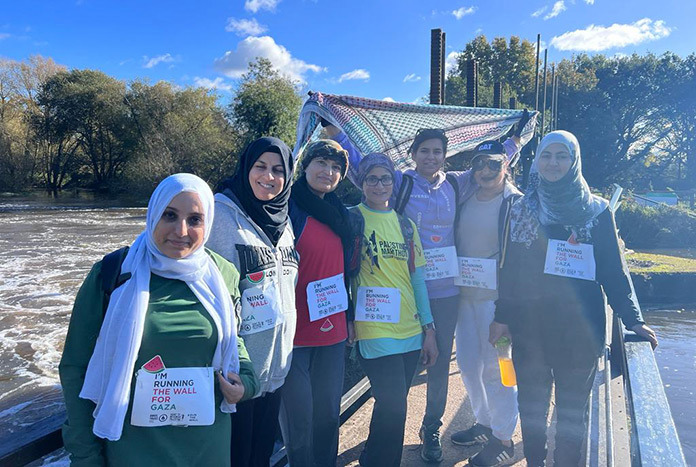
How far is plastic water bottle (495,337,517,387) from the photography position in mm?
2791

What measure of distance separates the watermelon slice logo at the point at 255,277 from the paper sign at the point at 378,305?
2.34 ft

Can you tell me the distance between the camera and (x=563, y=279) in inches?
95.4

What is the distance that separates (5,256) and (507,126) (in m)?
18.8

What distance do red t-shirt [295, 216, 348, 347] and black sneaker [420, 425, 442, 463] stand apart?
1.12 m

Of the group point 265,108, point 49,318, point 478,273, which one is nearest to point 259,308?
point 478,273

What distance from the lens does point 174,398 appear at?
158 centimetres

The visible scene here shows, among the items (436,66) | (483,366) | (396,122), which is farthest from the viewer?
(436,66)

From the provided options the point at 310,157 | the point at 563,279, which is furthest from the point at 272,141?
the point at 563,279

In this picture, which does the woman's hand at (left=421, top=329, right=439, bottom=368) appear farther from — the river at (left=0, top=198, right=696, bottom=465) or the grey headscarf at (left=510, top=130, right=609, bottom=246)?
the river at (left=0, top=198, right=696, bottom=465)

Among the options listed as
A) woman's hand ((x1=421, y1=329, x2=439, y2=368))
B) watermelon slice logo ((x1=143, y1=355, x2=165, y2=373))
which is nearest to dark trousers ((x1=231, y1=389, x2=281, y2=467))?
watermelon slice logo ((x1=143, y1=355, x2=165, y2=373))

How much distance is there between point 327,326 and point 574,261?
1.28 metres

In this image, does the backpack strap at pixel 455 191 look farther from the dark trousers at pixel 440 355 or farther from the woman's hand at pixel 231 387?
the woman's hand at pixel 231 387

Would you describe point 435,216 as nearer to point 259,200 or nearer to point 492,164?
point 492,164

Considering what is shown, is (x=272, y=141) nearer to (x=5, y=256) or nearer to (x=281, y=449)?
(x=281, y=449)
